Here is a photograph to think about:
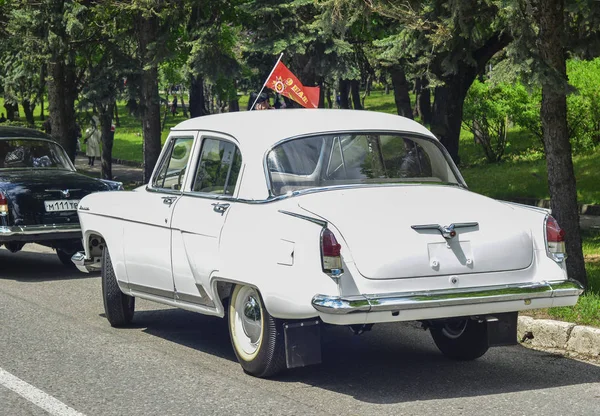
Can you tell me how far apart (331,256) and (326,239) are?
0.11 metres

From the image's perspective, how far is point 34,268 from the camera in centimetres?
1466

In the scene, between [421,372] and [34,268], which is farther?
[34,268]

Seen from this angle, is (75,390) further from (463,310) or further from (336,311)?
(463,310)

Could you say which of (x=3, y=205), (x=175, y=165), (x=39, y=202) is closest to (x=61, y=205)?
(x=39, y=202)

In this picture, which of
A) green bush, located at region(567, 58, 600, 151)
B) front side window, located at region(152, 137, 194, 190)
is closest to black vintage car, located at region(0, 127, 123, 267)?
front side window, located at region(152, 137, 194, 190)

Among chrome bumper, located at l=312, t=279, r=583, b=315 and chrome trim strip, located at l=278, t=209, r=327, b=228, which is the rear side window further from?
chrome bumper, located at l=312, t=279, r=583, b=315

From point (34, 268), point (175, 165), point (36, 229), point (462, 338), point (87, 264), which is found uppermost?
point (175, 165)

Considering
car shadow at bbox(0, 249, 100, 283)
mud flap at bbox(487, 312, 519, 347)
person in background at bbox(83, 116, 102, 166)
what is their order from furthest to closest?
person in background at bbox(83, 116, 102, 166)
car shadow at bbox(0, 249, 100, 283)
mud flap at bbox(487, 312, 519, 347)

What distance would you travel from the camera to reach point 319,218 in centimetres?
684

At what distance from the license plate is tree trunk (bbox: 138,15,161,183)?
1265cm

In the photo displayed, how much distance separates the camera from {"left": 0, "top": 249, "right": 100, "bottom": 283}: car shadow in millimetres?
13609

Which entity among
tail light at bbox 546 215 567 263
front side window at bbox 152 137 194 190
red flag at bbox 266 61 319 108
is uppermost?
red flag at bbox 266 61 319 108

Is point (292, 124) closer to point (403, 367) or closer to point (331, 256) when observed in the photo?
point (331, 256)

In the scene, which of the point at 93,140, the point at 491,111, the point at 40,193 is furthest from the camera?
the point at 93,140
